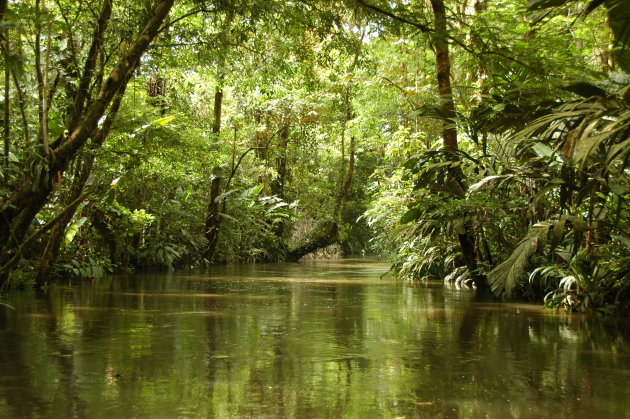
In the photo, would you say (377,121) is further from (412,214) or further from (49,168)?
(49,168)

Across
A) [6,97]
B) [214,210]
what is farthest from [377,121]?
[6,97]

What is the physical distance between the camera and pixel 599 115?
14.1 feet

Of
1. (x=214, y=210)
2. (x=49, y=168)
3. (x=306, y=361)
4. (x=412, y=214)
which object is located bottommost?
(x=306, y=361)

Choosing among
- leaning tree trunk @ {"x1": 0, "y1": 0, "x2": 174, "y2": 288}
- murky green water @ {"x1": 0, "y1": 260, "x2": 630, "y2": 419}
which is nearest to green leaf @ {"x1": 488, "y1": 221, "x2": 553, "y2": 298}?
murky green water @ {"x1": 0, "y1": 260, "x2": 630, "y2": 419}

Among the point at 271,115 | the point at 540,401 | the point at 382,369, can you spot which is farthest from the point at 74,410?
the point at 271,115

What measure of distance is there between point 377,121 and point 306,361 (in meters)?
15.9

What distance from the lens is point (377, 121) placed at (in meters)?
19.3

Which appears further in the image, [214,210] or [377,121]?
[377,121]

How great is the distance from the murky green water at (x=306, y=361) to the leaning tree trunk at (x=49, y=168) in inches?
31.0

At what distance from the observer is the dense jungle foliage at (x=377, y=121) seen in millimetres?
5805

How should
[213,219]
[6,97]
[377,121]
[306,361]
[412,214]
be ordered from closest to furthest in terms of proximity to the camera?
[306,361] → [6,97] → [412,214] → [213,219] → [377,121]

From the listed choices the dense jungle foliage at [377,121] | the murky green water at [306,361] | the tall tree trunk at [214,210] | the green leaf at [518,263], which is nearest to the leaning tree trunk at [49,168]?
the dense jungle foliage at [377,121]

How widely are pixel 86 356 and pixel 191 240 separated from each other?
13.0 meters

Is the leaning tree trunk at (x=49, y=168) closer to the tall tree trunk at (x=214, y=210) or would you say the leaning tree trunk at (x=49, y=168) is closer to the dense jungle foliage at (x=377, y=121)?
the dense jungle foliage at (x=377, y=121)
